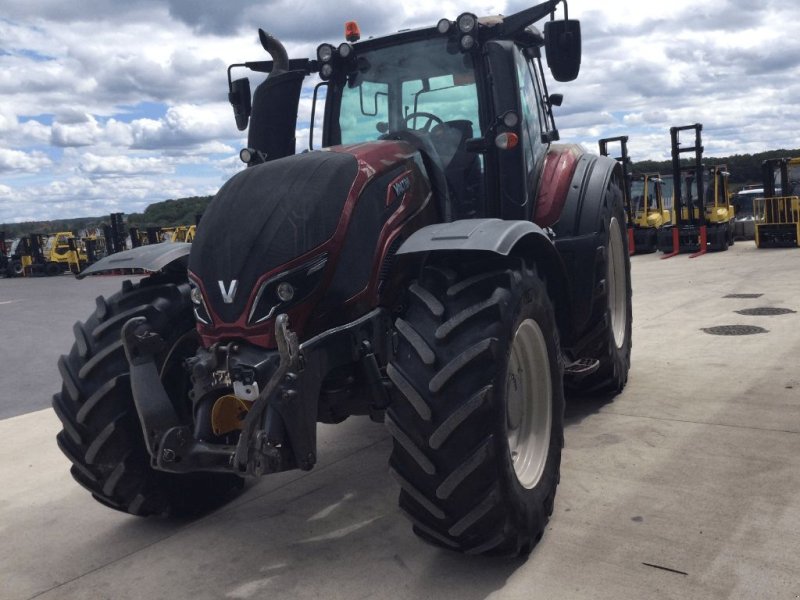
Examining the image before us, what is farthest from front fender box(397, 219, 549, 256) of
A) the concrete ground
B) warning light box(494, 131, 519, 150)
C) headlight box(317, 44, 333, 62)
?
headlight box(317, 44, 333, 62)

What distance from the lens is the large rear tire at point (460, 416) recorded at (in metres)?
3.08

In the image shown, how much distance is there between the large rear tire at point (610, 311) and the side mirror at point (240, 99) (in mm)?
2351

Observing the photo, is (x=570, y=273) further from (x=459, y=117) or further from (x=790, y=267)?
(x=790, y=267)

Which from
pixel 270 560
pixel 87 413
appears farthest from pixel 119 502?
pixel 270 560

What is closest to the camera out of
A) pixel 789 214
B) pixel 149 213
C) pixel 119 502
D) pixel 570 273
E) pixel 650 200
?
pixel 119 502

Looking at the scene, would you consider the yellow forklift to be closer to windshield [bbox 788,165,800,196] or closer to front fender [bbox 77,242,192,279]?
windshield [bbox 788,165,800,196]

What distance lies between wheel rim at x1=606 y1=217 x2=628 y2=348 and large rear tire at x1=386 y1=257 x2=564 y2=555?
293cm

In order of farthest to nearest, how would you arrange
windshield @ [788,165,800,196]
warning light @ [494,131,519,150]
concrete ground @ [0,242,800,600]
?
windshield @ [788,165,800,196] < warning light @ [494,131,519,150] < concrete ground @ [0,242,800,600]

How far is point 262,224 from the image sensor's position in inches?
137

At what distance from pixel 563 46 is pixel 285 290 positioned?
2.22 m

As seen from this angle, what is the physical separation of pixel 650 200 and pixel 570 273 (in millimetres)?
18554

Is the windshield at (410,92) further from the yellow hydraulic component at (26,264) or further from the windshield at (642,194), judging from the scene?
the yellow hydraulic component at (26,264)

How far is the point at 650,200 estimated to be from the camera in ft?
73.3

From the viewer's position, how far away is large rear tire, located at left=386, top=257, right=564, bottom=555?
10.1ft
